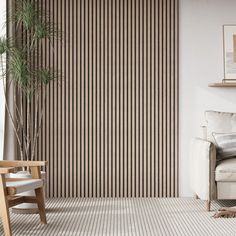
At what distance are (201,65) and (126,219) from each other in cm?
210

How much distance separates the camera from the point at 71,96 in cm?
567

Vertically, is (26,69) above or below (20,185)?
above

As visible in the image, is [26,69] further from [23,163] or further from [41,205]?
[41,205]

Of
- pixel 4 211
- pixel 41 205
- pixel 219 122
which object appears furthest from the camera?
pixel 219 122

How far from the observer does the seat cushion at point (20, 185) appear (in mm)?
3760

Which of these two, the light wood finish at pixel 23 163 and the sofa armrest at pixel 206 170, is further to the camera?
the sofa armrest at pixel 206 170

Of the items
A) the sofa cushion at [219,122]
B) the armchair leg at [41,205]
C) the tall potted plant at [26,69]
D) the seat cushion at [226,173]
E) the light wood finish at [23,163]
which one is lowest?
the armchair leg at [41,205]

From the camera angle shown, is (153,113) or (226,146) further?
(153,113)

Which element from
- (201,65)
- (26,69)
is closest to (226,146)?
(201,65)

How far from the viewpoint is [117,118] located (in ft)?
18.6

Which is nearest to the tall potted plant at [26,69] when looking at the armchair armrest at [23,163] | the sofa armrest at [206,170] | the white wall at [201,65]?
the armchair armrest at [23,163]

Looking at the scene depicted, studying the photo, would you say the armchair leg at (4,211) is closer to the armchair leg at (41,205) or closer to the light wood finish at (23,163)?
the armchair leg at (41,205)

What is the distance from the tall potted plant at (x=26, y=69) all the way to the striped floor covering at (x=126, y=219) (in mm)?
593

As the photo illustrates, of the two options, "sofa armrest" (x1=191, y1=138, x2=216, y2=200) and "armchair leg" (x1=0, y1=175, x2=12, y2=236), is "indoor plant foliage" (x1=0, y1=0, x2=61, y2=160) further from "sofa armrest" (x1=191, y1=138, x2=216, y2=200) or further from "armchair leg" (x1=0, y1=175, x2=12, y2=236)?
"sofa armrest" (x1=191, y1=138, x2=216, y2=200)
